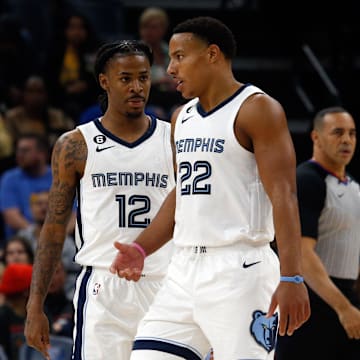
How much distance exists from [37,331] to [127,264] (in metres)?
0.74

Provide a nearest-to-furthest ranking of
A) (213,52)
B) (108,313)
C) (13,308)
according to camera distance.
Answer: (213,52) → (108,313) → (13,308)

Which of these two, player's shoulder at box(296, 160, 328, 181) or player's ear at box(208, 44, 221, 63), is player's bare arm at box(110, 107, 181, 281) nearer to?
player's ear at box(208, 44, 221, 63)

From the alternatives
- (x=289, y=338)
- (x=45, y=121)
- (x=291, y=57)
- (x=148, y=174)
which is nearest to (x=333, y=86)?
(x=291, y=57)

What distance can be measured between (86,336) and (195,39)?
1642 millimetres

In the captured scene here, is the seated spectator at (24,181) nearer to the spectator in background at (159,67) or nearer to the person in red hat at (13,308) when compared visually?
the spectator in background at (159,67)

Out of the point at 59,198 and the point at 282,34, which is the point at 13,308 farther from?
the point at 282,34

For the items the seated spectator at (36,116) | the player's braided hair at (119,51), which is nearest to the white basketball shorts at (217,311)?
the player's braided hair at (119,51)

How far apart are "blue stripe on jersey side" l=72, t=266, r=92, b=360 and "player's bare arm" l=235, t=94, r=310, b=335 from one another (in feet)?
4.28

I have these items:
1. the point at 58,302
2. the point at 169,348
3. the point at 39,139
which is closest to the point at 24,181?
the point at 39,139

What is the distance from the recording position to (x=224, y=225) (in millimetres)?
4832

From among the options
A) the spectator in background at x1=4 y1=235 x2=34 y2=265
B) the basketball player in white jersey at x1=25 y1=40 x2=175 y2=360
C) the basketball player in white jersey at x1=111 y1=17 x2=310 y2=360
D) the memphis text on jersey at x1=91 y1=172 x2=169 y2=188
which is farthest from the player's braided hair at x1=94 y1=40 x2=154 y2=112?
the spectator in background at x1=4 y1=235 x2=34 y2=265

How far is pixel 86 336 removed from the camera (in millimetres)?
5535

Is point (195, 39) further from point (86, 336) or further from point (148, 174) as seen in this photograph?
point (86, 336)

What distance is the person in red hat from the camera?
780cm
